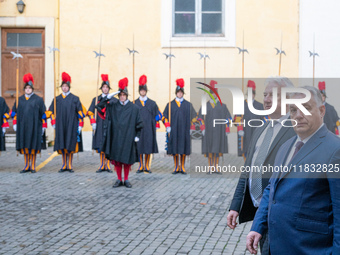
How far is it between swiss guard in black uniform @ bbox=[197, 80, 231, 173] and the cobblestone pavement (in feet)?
2.56

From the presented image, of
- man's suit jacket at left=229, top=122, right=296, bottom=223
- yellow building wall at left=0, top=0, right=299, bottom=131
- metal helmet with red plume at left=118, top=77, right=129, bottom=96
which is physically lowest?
man's suit jacket at left=229, top=122, right=296, bottom=223

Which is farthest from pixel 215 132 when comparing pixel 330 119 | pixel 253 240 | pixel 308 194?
pixel 308 194

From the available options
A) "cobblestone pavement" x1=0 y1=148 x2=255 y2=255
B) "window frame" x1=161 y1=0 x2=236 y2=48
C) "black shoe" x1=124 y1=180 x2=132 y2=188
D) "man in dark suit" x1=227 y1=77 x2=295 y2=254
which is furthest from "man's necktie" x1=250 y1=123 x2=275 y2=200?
"window frame" x1=161 y1=0 x2=236 y2=48

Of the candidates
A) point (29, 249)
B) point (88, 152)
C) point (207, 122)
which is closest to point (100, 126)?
point (207, 122)

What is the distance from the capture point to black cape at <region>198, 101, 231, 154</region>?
13477 millimetres

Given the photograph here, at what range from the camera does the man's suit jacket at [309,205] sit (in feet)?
11.0

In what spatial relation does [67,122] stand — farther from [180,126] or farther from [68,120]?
[180,126]

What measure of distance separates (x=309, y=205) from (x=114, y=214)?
5493 millimetres

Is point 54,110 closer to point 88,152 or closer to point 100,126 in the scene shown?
point 100,126

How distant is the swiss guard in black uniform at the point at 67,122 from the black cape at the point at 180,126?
1937mm

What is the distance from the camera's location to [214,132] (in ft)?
45.0

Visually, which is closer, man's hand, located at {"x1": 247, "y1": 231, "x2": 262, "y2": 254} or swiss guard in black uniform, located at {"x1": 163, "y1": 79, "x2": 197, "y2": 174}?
man's hand, located at {"x1": 247, "y1": 231, "x2": 262, "y2": 254}

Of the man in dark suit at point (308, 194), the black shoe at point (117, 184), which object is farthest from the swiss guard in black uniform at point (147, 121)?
the man in dark suit at point (308, 194)

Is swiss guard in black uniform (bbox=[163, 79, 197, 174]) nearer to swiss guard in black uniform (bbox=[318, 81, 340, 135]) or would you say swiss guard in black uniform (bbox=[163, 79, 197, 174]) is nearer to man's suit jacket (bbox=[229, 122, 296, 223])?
swiss guard in black uniform (bbox=[318, 81, 340, 135])
